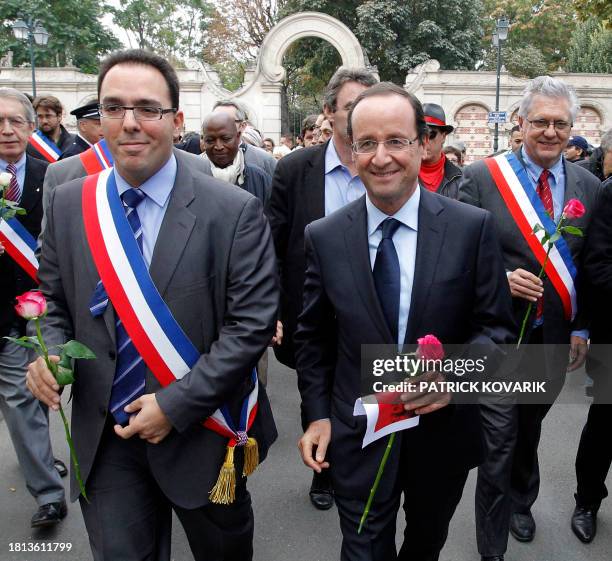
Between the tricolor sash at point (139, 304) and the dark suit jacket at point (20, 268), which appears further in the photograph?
the dark suit jacket at point (20, 268)

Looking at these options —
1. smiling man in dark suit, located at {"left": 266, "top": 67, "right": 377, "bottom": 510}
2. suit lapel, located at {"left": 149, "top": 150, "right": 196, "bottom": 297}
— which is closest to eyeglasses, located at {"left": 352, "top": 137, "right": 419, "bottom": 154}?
suit lapel, located at {"left": 149, "top": 150, "right": 196, "bottom": 297}

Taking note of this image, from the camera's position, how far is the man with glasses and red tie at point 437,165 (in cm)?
437

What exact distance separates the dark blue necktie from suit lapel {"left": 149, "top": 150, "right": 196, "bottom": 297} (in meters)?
0.66

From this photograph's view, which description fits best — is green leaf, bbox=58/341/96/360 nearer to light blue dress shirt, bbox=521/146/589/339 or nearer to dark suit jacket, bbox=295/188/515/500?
dark suit jacket, bbox=295/188/515/500

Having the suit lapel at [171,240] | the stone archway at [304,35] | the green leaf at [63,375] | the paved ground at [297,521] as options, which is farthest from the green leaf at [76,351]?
the stone archway at [304,35]

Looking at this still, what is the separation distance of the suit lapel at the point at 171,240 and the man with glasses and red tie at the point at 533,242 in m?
1.57

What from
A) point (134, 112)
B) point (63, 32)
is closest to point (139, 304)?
point (134, 112)

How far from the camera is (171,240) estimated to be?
87.0 inches

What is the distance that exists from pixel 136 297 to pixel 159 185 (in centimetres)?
41

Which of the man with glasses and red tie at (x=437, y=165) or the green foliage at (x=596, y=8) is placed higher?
the green foliage at (x=596, y=8)

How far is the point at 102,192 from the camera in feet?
7.64

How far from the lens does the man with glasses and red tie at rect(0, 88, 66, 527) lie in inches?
144

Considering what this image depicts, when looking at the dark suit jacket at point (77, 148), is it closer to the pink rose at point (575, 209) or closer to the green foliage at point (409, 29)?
the pink rose at point (575, 209)

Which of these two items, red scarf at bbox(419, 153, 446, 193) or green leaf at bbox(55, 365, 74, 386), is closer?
green leaf at bbox(55, 365, 74, 386)
